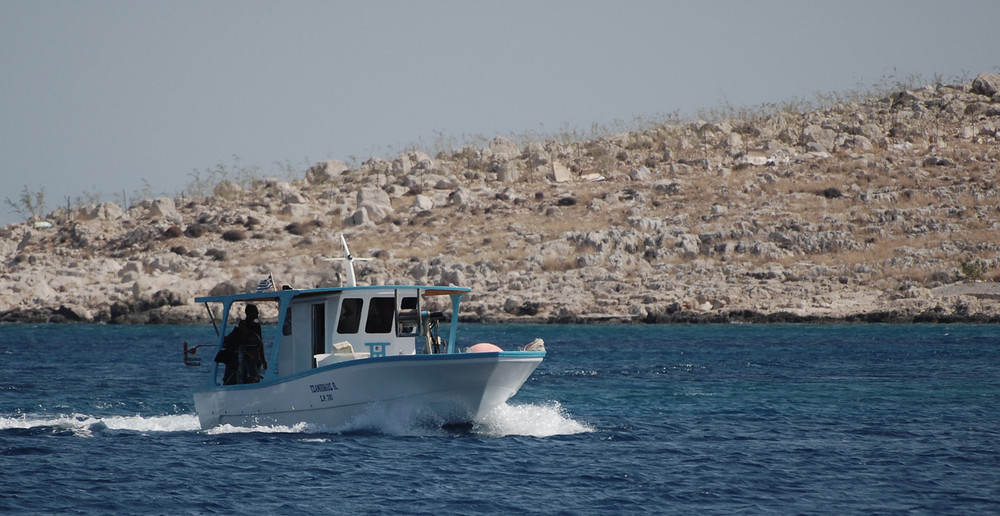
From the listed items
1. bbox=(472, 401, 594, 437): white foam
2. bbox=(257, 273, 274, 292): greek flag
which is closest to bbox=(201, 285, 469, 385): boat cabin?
bbox=(257, 273, 274, 292): greek flag

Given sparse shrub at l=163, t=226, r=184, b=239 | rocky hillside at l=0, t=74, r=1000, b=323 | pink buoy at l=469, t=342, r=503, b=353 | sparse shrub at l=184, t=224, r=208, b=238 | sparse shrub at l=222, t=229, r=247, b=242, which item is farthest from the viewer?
sparse shrub at l=163, t=226, r=184, b=239

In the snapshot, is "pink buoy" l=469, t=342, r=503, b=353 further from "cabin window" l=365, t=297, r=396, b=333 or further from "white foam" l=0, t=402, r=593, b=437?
"cabin window" l=365, t=297, r=396, b=333

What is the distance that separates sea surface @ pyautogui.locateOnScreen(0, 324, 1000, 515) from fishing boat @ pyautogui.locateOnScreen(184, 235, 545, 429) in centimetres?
42

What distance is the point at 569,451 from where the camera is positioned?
19016 millimetres

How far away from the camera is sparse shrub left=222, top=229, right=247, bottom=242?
7906cm

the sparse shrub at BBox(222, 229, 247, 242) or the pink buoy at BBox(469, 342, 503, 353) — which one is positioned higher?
the sparse shrub at BBox(222, 229, 247, 242)

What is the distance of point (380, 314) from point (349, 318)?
0.59m

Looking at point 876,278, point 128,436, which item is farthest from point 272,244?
point 128,436

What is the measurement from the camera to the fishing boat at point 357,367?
1895 centimetres

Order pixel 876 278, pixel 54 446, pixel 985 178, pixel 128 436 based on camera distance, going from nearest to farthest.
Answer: pixel 54 446 < pixel 128 436 < pixel 876 278 < pixel 985 178

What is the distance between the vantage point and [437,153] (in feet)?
335

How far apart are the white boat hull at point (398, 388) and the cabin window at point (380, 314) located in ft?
5.01

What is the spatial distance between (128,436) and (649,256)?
164 feet

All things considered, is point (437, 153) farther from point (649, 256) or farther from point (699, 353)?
point (699, 353)
